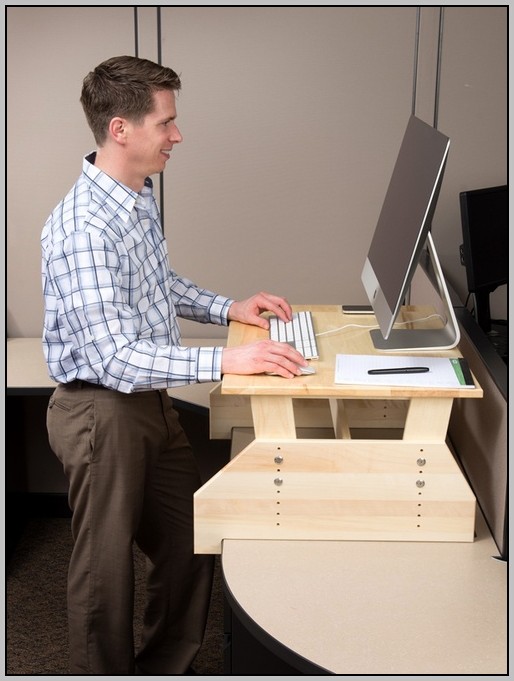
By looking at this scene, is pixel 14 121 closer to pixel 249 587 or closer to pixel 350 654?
pixel 249 587

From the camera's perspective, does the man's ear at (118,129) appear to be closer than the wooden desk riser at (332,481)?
No

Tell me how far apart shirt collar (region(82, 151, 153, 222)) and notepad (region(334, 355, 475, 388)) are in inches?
21.0

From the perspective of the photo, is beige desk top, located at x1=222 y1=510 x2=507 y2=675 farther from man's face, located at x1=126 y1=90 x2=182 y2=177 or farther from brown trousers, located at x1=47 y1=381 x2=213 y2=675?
man's face, located at x1=126 y1=90 x2=182 y2=177

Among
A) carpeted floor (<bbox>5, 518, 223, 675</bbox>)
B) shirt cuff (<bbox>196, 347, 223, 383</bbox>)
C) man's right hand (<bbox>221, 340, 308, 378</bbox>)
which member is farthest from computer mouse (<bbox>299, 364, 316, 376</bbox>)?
carpeted floor (<bbox>5, 518, 223, 675</bbox>)

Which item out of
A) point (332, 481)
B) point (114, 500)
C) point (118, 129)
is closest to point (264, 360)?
point (332, 481)

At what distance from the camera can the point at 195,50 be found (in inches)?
120

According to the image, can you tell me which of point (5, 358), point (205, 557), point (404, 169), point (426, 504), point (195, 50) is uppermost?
Answer: point (195, 50)

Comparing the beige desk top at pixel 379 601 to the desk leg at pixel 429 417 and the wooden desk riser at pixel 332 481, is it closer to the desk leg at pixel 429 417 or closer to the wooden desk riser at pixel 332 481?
the wooden desk riser at pixel 332 481

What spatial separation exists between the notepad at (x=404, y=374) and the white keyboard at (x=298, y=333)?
7 centimetres

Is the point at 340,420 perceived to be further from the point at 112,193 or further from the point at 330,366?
the point at 112,193

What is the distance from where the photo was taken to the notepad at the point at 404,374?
1774 millimetres

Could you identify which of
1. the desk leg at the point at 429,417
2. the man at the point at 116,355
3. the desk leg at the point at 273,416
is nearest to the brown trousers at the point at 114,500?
the man at the point at 116,355

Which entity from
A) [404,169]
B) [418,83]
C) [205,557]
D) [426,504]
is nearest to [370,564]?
[426,504]

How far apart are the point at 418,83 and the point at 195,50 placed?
0.71 meters
